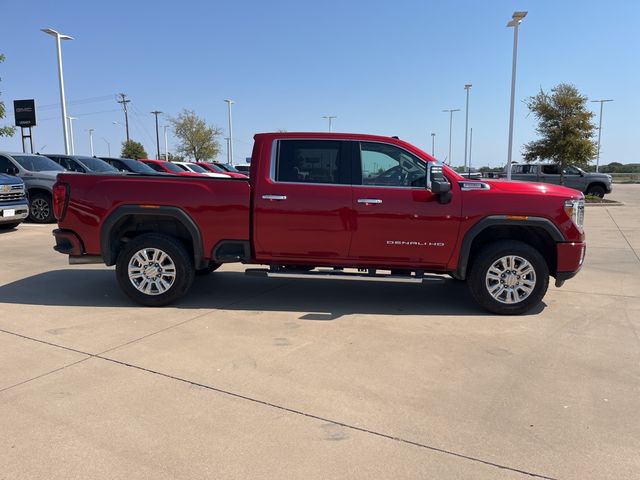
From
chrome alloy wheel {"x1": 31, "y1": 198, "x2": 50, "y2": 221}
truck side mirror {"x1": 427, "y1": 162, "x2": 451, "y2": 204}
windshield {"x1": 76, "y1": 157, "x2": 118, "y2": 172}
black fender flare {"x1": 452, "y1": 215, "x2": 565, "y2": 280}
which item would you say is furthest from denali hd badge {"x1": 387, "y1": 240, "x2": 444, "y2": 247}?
windshield {"x1": 76, "y1": 157, "x2": 118, "y2": 172}

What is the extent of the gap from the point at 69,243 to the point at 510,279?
16.5 feet

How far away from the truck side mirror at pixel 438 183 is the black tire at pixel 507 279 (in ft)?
2.54

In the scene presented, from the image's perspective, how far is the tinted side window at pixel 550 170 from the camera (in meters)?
24.6

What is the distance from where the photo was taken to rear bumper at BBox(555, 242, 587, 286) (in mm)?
5406

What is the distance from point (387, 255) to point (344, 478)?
3.15 m

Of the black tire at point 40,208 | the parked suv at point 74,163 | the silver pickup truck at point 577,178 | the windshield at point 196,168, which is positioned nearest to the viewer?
the black tire at point 40,208

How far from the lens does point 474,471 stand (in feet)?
8.95

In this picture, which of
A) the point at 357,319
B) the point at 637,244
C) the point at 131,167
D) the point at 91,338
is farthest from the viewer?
the point at 131,167

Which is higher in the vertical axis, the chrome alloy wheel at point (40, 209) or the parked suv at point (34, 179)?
the parked suv at point (34, 179)

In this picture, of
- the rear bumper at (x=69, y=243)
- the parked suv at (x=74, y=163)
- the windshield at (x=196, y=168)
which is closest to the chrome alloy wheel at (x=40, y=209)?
the parked suv at (x=74, y=163)

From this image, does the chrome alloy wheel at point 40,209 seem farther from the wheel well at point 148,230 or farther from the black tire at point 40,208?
the wheel well at point 148,230

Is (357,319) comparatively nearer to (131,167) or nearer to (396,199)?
(396,199)

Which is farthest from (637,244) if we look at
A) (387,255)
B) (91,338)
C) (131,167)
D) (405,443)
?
(131,167)

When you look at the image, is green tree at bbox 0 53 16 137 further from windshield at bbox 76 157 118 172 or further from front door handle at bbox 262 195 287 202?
front door handle at bbox 262 195 287 202
